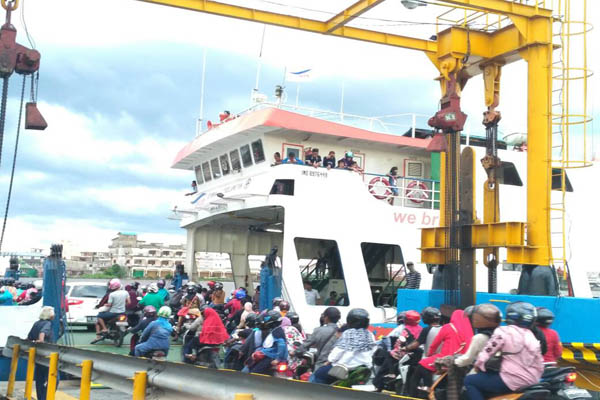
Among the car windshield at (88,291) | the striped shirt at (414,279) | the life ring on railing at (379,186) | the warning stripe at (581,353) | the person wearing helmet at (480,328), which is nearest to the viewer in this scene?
the person wearing helmet at (480,328)

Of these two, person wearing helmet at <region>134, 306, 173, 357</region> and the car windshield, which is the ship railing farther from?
person wearing helmet at <region>134, 306, 173, 357</region>

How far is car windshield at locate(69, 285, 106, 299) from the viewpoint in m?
18.9

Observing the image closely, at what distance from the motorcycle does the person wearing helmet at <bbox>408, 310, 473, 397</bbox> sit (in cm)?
961

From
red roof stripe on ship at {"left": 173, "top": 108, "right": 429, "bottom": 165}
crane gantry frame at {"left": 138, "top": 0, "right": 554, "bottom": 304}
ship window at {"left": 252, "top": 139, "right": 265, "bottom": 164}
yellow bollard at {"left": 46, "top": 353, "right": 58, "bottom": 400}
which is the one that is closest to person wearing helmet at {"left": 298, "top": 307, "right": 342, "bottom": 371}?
yellow bollard at {"left": 46, "top": 353, "right": 58, "bottom": 400}

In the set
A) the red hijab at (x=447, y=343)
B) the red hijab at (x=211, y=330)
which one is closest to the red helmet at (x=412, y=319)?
the red hijab at (x=447, y=343)

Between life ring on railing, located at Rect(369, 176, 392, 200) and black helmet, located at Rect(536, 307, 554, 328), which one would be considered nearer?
black helmet, located at Rect(536, 307, 554, 328)

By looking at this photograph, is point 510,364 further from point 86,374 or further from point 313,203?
point 313,203

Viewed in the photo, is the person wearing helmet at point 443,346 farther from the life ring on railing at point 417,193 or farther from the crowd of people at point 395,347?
the life ring on railing at point 417,193

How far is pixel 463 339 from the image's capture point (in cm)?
687

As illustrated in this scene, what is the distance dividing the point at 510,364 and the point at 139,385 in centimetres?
302

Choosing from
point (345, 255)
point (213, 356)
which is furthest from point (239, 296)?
point (213, 356)

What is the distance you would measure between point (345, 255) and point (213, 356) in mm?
6023

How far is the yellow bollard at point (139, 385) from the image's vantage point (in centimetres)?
584

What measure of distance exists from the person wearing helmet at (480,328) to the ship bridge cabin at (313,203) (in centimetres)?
1010
